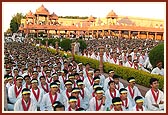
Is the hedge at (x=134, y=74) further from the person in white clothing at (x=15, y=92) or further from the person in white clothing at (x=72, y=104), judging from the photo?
the person in white clothing at (x=15, y=92)

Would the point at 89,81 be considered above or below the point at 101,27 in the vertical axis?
below

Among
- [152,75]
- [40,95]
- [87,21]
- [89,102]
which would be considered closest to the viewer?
[89,102]

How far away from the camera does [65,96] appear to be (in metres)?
6.39

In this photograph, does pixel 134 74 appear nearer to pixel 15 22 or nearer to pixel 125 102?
pixel 125 102

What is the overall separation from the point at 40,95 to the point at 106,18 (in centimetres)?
3899

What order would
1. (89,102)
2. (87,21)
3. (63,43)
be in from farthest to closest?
1. (87,21)
2. (63,43)
3. (89,102)

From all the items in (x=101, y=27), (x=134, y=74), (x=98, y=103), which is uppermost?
(x=101, y=27)

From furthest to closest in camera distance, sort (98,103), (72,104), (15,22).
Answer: (15,22) < (98,103) < (72,104)

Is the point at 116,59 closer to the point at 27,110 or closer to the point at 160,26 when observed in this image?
the point at 27,110

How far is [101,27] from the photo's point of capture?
38562 millimetres

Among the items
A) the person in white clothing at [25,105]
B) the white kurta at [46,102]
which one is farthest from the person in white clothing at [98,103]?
the person in white clothing at [25,105]

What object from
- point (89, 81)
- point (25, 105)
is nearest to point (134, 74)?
point (89, 81)

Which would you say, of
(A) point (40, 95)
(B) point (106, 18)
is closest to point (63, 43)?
(A) point (40, 95)

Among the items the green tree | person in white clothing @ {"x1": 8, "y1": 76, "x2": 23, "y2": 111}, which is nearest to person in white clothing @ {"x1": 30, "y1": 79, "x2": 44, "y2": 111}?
person in white clothing @ {"x1": 8, "y1": 76, "x2": 23, "y2": 111}
